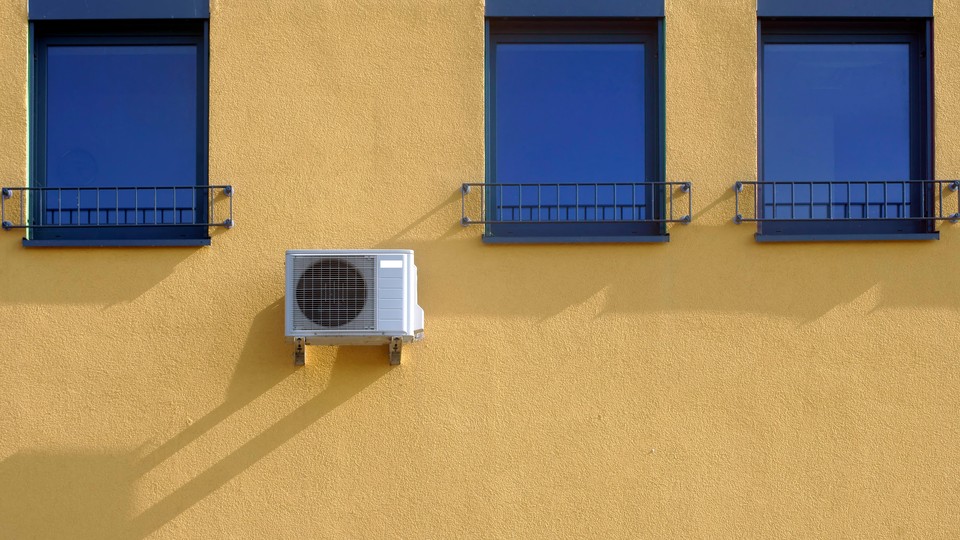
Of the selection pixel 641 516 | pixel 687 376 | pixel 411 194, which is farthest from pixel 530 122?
pixel 641 516

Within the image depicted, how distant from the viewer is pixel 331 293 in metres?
3.65

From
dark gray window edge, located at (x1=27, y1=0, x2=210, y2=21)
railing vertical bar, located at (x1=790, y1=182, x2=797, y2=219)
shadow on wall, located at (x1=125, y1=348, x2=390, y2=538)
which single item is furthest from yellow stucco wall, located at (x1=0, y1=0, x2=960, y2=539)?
railing vertical bar, located at (x1=790, y1=182, x2=797, y2=219)

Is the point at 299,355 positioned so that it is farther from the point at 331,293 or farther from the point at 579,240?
the point at 579,240

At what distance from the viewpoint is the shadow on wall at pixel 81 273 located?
4.05m

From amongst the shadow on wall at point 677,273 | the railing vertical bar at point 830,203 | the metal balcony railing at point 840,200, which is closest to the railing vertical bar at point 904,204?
the metal balcony railing at point 840,200

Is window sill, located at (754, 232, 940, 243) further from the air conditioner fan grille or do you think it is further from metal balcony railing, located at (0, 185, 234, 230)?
metal balcony railing, located at (0, 185, 234, 230)

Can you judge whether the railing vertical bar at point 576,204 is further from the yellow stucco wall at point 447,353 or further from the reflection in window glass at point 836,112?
the reflection in window glass at point 836,112

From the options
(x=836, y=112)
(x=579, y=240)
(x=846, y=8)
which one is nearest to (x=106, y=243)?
(x=579, y=240)

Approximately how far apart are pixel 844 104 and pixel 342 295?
3.08 meters

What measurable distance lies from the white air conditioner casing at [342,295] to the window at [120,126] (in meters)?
0.89

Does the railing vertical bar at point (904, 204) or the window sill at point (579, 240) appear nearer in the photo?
the window sill at point (579, 240)

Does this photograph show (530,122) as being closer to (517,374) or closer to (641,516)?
(517,374)

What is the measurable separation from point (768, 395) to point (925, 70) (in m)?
2.08

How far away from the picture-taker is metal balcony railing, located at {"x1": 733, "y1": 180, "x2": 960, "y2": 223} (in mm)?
4152
